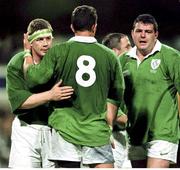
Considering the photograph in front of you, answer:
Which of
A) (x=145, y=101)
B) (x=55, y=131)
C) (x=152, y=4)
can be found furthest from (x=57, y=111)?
(x=152, y=4)

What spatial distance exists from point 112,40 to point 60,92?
24.1 inches

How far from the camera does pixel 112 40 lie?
2.74 meters

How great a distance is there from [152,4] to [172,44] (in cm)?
21

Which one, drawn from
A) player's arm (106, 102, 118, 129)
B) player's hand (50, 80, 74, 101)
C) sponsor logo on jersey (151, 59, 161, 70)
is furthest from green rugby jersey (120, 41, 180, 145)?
player's hand (50, 80, 74, 101)

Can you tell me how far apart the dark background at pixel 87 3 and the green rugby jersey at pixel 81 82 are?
533mm

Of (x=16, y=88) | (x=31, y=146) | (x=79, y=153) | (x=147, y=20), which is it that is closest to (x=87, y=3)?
(x=147, y=20)

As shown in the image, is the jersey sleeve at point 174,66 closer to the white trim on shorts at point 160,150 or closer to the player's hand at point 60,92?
the white trim on shorts at point 160,150

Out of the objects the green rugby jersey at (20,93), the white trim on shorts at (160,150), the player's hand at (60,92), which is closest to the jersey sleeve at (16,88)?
the green rugby jersey at (20,93)

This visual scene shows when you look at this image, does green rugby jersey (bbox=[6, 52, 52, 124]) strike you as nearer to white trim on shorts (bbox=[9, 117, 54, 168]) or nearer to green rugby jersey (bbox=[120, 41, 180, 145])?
white trim on shorts (bbox=[9, 117, 54, 168])

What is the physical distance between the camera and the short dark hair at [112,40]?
8.95ft

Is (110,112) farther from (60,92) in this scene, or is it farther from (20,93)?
(20,93)

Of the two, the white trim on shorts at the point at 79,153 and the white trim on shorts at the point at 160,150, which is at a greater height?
the white trim on shorts at the point at 79,153

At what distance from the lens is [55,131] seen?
7.17 ft

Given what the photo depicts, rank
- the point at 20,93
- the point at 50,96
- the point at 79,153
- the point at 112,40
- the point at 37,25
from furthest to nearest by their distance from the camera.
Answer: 1. the point at 112,40
2. the point at 37,25
3. the point at 20,93
4. the point at 50,96
5. the point at 79,153
